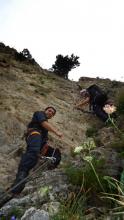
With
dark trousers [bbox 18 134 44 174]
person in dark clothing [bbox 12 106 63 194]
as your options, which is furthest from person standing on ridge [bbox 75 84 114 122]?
dark trousers [bbox 18 134 44 174]

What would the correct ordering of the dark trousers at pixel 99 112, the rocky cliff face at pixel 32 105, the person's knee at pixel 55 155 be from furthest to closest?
the dark trousers at pixel 99 112 → the rocky cliff face at pixel 32 105 → the person's knee at pixel 55 155

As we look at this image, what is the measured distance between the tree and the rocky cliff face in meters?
1.83

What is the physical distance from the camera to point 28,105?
43.3 feet

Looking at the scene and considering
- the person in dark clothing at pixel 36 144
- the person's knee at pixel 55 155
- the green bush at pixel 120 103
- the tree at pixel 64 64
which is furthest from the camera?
the tree at pixel 64 64

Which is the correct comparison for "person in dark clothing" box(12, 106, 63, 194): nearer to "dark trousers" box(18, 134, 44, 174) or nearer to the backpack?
"dark trousers" box(18, 134, 44, 174)

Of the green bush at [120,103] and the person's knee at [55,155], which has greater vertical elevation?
the green bush at [120,103]

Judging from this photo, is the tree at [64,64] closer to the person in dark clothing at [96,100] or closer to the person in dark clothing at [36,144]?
the person in dark clothing at [96,100]

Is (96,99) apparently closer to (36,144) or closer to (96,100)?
(96,100)

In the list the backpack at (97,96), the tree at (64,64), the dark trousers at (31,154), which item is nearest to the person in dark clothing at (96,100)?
the backpack at (97,96)

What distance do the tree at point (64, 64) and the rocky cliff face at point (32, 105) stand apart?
183 cm

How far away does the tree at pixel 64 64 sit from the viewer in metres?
19.5

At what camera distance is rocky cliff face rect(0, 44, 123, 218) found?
415 inches

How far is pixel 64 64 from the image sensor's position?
19734 millimetres

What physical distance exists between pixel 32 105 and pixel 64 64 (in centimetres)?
683
